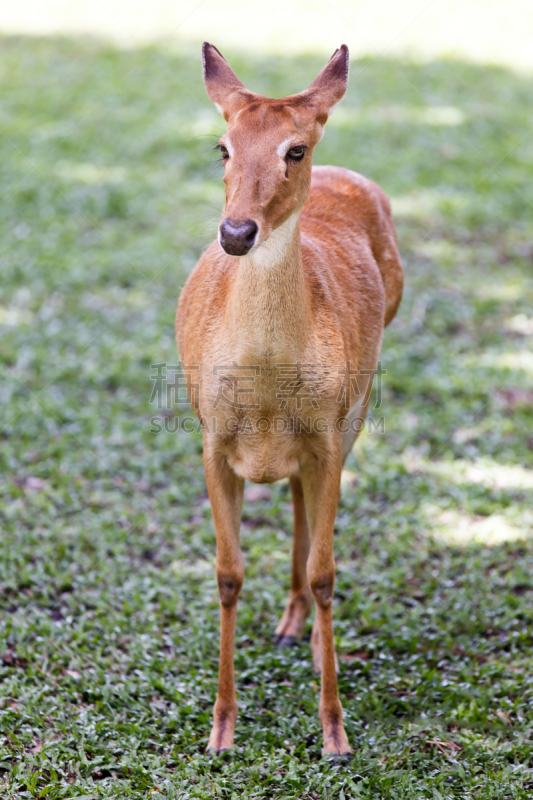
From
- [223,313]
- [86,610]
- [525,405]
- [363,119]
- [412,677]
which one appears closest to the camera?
[223,313]

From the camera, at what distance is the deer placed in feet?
10.5

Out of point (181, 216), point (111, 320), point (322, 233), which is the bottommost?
point (111, 320)

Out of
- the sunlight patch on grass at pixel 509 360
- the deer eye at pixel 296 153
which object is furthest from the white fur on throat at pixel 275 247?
the sunlight patch on grass at pixel 509 360

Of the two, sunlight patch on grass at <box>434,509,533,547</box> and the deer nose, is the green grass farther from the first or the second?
the deer nose

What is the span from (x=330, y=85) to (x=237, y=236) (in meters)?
0.99

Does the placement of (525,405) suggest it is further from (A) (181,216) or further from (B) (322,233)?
(A) (181,216)

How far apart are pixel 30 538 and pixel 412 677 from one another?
2449 mm

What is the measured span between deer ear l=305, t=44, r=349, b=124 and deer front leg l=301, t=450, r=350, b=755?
1.47m

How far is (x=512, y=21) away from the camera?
13.7 m

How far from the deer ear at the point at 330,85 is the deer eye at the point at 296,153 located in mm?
262

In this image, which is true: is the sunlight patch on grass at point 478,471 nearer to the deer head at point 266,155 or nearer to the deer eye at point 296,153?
the deer head at point 266,155

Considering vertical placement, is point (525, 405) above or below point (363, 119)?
below

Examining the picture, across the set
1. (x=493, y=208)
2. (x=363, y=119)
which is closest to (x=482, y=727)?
(x=493, y=208)

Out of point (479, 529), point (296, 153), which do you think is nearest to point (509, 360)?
point (479, 529)
